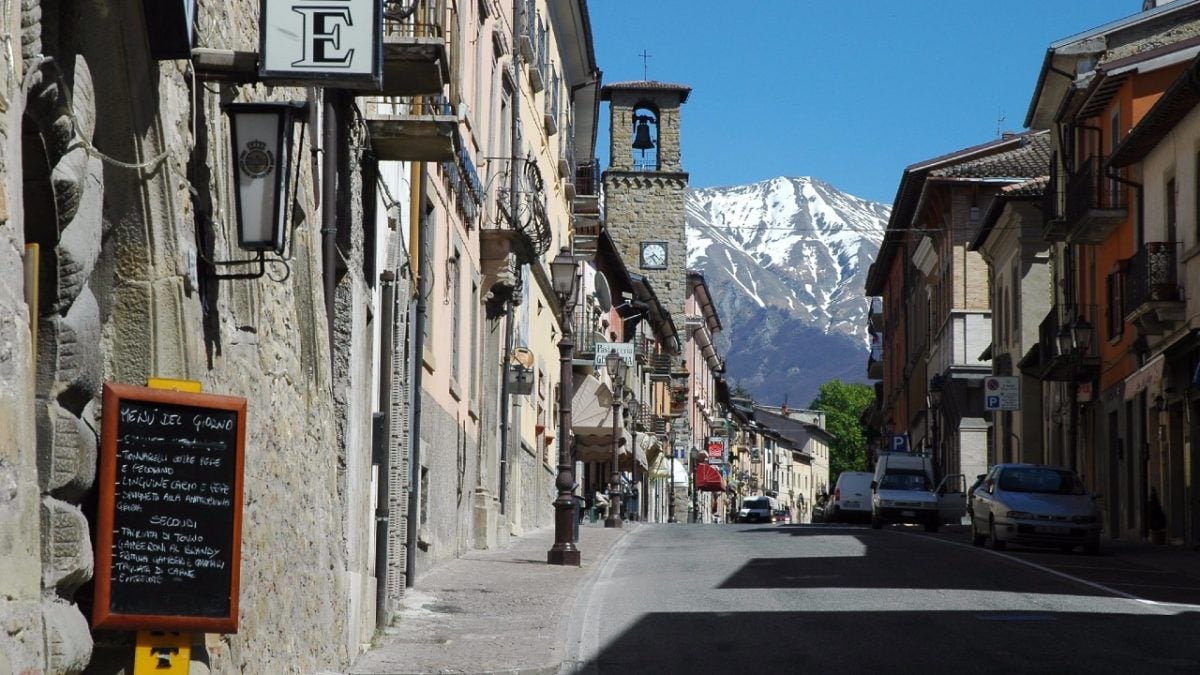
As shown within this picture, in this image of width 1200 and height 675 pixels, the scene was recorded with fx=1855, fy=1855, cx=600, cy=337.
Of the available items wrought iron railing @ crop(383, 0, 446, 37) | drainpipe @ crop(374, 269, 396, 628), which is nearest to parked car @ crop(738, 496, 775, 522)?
wrought iron railing @ crop(383, 0, 446, 37)

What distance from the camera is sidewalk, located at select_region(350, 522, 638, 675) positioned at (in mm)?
13125

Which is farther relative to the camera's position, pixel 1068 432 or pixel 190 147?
pixel 1068 432

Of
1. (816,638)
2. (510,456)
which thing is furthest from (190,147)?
(510,456)

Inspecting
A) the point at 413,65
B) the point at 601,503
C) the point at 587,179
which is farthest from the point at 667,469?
the point at 413,65

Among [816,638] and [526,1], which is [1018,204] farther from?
[816,638]

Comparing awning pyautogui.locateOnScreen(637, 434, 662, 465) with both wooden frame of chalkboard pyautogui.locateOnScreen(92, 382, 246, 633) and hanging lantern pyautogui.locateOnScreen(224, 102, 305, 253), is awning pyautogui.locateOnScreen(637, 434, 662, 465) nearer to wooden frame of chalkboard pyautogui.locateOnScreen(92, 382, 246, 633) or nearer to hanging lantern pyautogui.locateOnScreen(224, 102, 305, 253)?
hanging lantern pyautogui.locateOnScreen(224, 102, 305, 253)

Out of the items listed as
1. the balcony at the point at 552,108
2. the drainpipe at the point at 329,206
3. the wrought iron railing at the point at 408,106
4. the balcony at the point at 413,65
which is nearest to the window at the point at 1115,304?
the balcony at the point at 552,108

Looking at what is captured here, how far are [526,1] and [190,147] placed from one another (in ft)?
80.6

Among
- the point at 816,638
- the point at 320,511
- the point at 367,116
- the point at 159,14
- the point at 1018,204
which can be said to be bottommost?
the point at 816,638

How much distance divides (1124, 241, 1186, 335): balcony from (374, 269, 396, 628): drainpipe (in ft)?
62.6

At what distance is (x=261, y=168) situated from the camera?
345 inches

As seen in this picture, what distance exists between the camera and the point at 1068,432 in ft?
141

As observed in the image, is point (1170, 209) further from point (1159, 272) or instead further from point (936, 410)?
point (936, 410)

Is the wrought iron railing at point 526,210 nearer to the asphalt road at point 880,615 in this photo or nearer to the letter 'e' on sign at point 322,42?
the asphalt road at point 880,615
